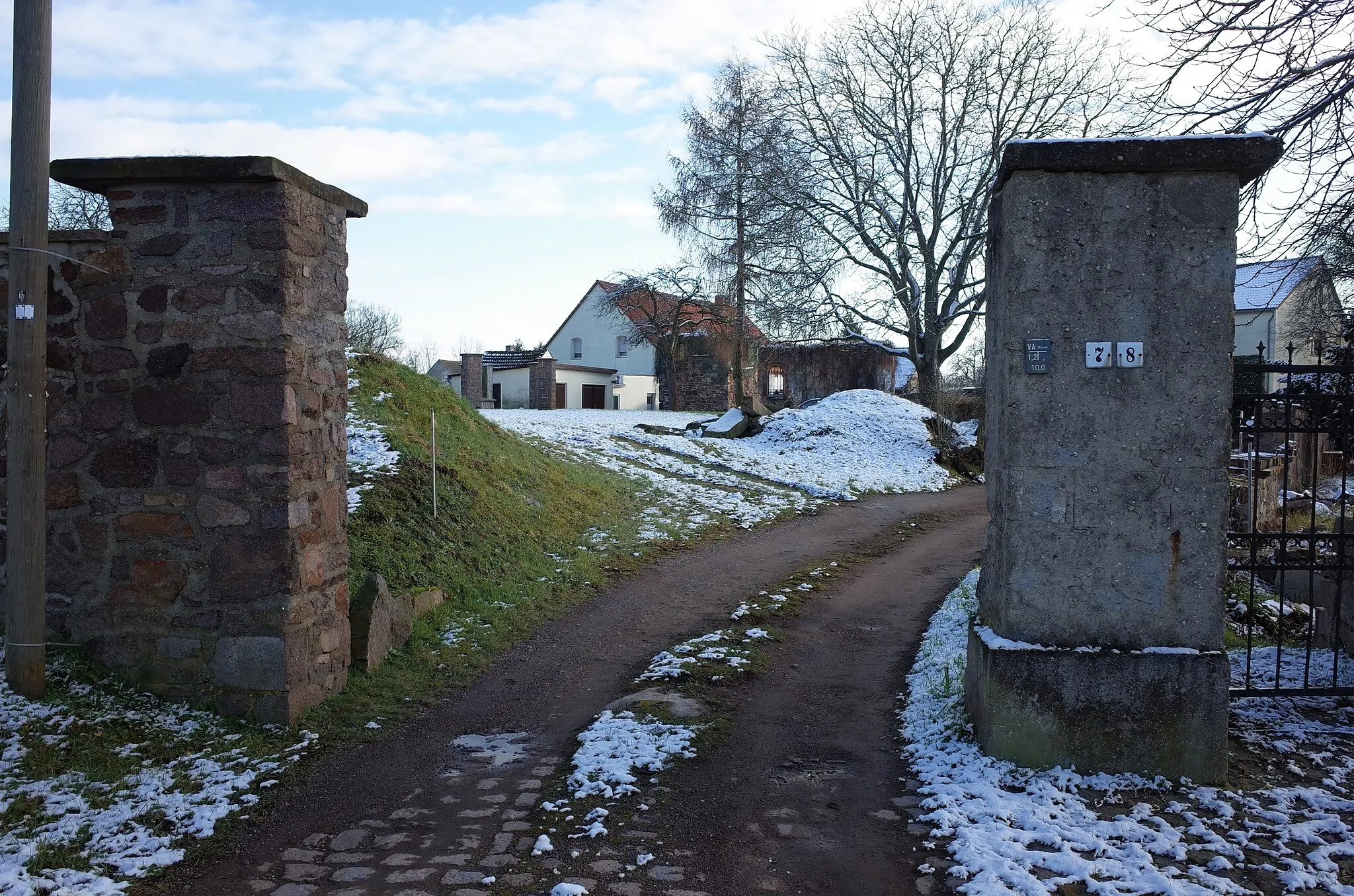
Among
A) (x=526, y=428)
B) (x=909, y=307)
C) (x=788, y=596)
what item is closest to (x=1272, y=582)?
(x=788, y=596)

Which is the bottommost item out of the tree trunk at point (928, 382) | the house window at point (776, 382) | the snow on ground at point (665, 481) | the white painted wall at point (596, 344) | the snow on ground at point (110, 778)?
the snow on ground at point (110, 778)

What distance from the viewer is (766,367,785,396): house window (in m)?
40.3

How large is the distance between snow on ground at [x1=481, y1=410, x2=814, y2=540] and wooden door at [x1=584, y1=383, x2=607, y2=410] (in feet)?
69.2

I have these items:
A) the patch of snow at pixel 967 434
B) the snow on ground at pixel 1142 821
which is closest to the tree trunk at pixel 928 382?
the patch of snow at pixel 967 434

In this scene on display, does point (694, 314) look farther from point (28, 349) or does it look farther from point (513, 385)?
point (28, 349)

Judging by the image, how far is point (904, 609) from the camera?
321 inches

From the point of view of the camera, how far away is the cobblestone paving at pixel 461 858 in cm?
353

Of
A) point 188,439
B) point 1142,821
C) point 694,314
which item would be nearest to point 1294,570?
point 1142,821

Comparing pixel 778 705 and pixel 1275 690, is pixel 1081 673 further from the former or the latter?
pixel 778 705

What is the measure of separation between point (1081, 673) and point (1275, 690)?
1.39 meters

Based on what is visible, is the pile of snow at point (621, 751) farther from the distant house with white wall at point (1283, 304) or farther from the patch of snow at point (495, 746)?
the distant house with white wall at point (1283, 304)

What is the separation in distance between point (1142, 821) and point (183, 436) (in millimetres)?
5405

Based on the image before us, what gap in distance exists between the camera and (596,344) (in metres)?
46.1

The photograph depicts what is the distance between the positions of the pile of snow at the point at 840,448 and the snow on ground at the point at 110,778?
1127 centimetres
